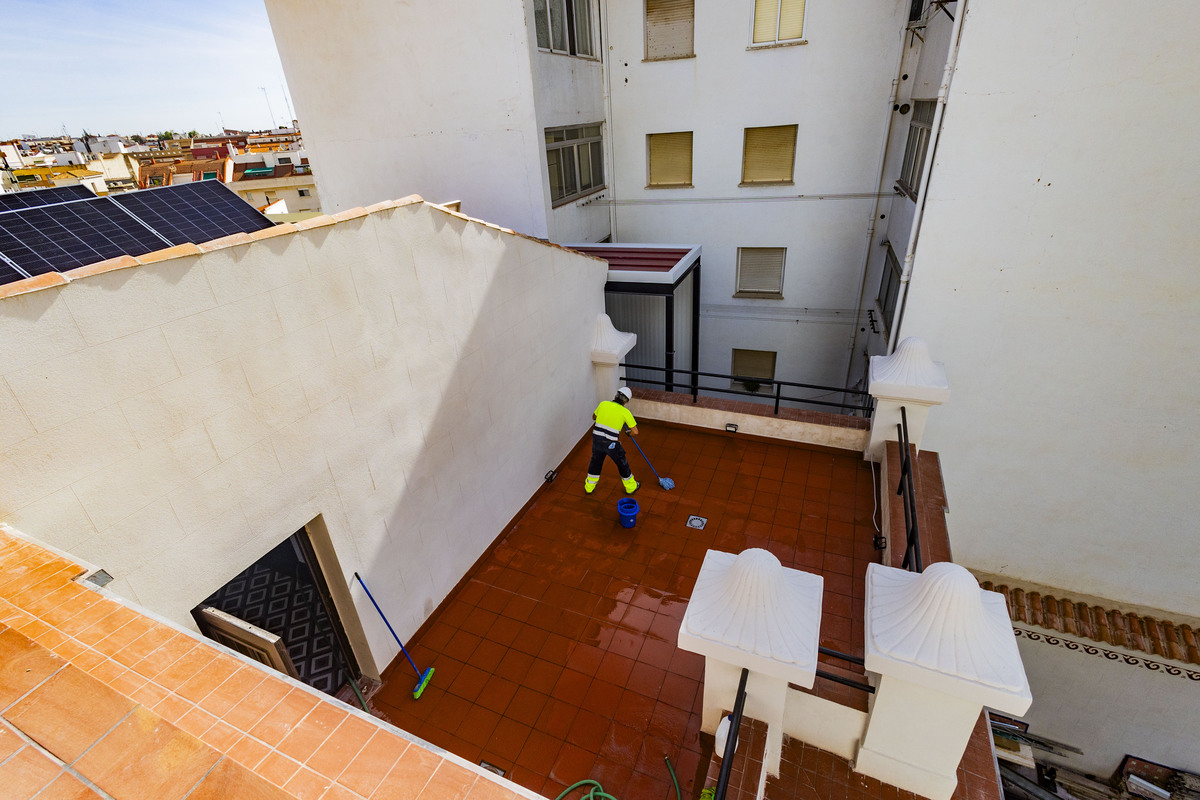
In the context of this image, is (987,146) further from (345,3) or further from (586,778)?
(345,3)

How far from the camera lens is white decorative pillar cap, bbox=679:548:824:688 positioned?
10.3ft

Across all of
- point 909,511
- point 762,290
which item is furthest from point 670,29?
point 909,511

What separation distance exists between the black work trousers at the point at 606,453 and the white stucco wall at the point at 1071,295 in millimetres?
4482

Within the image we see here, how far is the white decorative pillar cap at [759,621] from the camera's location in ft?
10.3

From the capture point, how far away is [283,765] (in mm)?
1908

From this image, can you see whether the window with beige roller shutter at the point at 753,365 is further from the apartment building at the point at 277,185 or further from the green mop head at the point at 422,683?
the apartment building at the point at 277,185

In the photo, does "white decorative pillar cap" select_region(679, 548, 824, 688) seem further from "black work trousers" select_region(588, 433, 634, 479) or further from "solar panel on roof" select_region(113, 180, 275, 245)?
"solar panel on roof" select_region(113, 180, 275, 245)

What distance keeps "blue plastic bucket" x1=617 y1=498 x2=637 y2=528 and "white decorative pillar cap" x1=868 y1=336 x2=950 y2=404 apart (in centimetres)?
319

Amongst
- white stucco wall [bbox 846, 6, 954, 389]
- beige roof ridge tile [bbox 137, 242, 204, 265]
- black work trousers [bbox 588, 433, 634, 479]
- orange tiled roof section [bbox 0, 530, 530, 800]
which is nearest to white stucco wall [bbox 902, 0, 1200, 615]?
white stucco wall [bbox 846, 6, 954, 389]

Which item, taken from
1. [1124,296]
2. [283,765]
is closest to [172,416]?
[283,765]

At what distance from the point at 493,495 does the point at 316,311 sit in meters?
3.25

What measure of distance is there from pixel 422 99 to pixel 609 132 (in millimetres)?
4353

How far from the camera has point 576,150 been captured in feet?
35.2

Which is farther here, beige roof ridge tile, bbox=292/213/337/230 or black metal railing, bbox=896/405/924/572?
black metal railing, bbox=896/405/924/572
